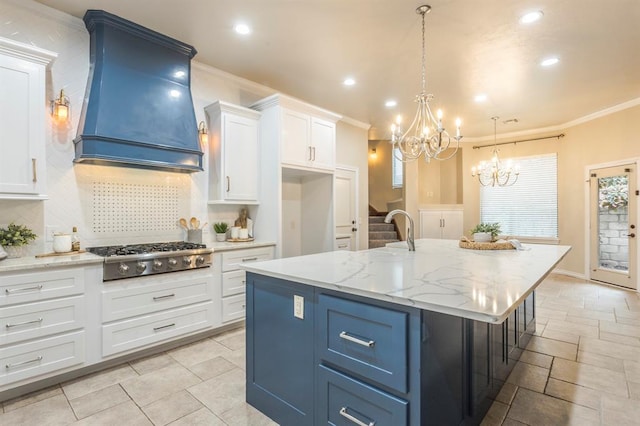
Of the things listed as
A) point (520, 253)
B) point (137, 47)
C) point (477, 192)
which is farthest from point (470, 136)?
point (137, 47)

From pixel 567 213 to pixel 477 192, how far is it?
5.90ft

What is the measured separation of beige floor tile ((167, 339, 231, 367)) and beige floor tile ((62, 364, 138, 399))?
369mm

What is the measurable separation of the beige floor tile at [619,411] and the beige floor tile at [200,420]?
7.82 feet

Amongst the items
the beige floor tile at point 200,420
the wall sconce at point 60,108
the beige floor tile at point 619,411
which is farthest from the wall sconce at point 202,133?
the beige floor tile at point 619,411

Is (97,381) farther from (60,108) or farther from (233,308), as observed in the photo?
(60,108)

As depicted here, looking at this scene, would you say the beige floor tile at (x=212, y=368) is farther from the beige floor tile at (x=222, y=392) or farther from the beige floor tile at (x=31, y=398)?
the beige floor tile at (x=31, y=398)

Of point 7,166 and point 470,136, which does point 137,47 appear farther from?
point 470,136

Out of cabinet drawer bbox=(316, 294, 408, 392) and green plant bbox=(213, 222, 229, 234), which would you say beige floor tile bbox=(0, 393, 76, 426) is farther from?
green plant bbox=(213, 222, 229, 234)

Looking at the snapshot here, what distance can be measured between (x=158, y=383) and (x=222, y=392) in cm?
53

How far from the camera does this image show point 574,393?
2320mm

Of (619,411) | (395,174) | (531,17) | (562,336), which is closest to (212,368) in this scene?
(619,411)

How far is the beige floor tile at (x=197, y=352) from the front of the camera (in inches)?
111

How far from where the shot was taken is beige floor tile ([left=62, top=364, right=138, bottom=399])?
233 centimetres

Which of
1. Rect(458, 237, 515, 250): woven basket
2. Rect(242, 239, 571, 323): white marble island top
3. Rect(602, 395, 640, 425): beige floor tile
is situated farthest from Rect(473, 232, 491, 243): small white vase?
Rect(602, 395, 640, 425): beige floor tile
